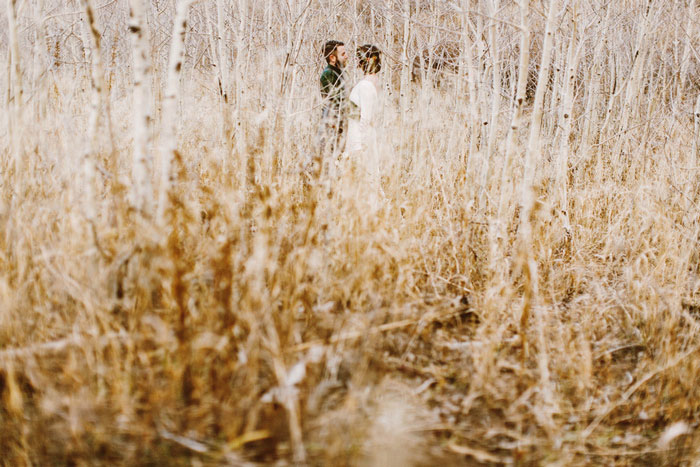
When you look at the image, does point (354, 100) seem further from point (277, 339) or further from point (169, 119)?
point (277, 339)

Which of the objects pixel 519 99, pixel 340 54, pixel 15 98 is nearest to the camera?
pixel 15 98

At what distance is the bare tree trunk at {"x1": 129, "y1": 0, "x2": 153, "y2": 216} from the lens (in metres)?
1.75

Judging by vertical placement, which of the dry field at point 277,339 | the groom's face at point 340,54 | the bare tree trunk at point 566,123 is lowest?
the dry field at point 277,339

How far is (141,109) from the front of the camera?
70.4 inches

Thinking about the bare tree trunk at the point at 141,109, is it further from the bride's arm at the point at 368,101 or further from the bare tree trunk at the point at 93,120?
the bride's arm at the point at 368,101

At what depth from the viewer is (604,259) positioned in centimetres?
318

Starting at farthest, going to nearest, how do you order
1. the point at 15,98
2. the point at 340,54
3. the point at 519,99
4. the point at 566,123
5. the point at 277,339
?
1. the point at 340,54
2. the point at 566,123
3. the point at 519,99
4. the point at 15,98
5. the point at 277,339

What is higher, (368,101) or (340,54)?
(340,54)

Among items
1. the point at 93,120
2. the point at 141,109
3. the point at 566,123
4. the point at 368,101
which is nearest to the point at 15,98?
the point at 93,120

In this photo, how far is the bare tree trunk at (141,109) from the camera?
68.9 inches

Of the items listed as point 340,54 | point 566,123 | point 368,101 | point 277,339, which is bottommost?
point 277,339

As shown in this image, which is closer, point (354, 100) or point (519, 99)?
point (519, 99)

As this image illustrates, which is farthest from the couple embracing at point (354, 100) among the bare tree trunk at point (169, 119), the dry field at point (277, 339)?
the bare tree trunk at point (169, 119)

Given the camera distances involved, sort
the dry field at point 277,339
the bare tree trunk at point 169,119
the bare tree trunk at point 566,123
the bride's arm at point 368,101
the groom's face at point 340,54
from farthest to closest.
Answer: the groom's face at point 340,54 → the bride's arm at point 368,101 → the bare tree trunk at point 566,123 → the bare tree trunk at point 169,119 → the dry field at point 277,339
